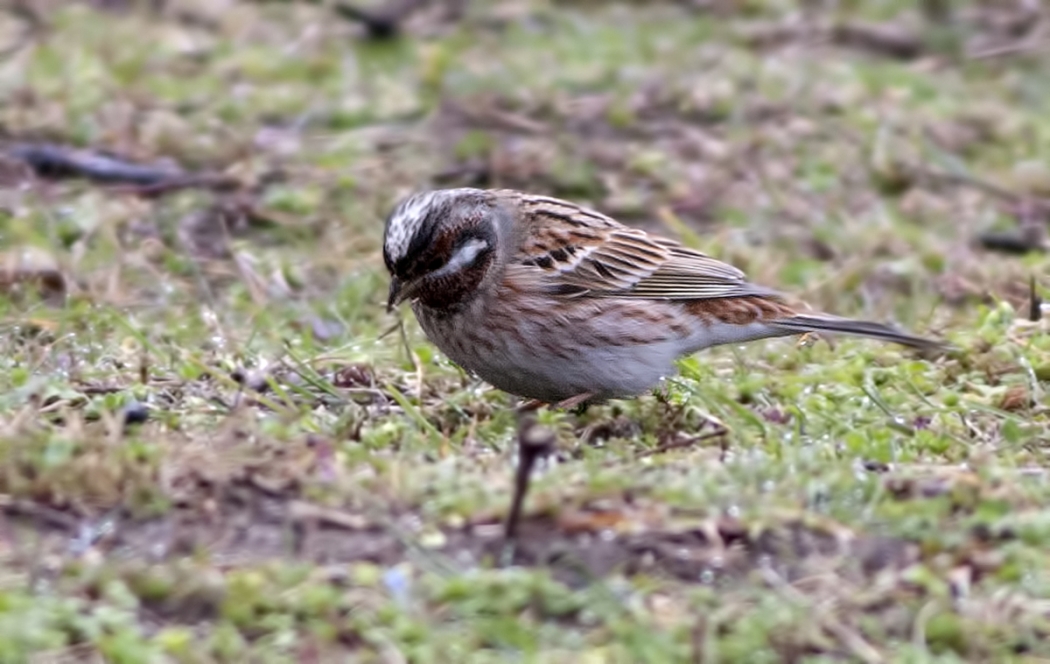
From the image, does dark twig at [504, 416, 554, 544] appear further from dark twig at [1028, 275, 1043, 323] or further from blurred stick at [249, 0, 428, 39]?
blurred stick at [249, 0, 428, 39]

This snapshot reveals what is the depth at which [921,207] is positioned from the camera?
9961mm

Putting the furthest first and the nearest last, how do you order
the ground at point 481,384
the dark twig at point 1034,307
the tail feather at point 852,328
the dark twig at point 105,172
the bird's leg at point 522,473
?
the dark twig at point 105,172 → the dark twig at point 1034,307 → the tail feather at point 852,328 → the bird's leg at point 522,473 → the ground at point 481,384

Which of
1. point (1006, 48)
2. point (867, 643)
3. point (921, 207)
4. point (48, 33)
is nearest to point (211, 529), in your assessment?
point (867, 643)

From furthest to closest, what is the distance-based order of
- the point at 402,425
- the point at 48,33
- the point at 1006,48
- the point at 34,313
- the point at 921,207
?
1. the point at 1006,48
2. the point at 48,33
3. the point at 921,207
4. the point at 34,313
5. the point at 402,425

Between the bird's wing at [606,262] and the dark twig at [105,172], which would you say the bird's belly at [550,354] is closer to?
the bird's wing at [606,262]

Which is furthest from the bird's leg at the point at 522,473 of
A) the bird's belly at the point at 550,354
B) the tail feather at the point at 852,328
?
the tail feather at the point at 852,328

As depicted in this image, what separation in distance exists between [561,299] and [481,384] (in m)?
0.50

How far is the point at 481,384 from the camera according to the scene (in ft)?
22.4

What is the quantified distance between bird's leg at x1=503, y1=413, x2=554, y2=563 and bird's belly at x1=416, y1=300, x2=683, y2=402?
1.35 metres

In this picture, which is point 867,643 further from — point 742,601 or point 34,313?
point 34,313

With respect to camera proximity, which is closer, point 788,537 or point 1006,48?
point 788,537

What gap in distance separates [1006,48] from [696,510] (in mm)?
8304

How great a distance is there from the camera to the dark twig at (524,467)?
15.7 feet

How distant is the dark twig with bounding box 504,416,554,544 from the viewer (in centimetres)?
479
